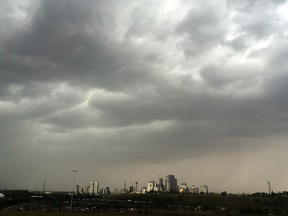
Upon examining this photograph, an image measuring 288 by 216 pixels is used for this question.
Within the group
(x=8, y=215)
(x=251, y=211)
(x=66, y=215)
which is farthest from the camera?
(x=251, y=211)

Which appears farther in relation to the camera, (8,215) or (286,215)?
(286,215)

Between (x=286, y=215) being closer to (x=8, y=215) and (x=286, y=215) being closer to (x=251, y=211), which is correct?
(x=251, y=211)

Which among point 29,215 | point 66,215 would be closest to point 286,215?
point 66,215

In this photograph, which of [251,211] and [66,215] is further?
[251,211]

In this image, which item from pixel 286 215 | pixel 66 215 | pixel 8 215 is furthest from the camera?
pixel 286 215

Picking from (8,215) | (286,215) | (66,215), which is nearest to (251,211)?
(286,215)

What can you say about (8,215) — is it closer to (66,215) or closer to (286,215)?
(66,215)

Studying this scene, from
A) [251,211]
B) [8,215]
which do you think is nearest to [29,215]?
[8,215]

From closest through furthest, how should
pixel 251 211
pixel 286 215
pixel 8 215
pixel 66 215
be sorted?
1. pixel 8 215
2. pixel 66 215
3. pixel 286 215
4. pixel 251 211

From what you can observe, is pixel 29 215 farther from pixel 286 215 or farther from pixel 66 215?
pixel 286 215
